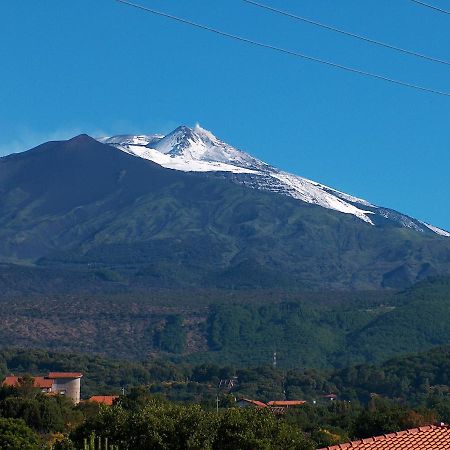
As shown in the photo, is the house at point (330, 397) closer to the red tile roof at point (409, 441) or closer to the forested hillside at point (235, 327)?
the forested hillside at point (235, 327)

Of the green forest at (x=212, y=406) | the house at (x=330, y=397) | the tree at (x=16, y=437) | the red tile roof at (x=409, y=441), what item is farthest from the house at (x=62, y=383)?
the red tile roof at (x=409, y=441)

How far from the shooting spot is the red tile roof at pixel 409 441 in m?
31.2

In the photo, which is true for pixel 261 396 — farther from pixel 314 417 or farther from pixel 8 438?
pixel 8 438

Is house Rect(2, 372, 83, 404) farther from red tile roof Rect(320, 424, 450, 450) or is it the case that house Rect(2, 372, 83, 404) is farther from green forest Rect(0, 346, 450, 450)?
red tile roof Rect(320, 424, 450, 450)

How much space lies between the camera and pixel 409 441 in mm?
32000

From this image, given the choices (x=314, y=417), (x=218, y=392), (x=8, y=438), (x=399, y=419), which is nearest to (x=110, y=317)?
(x=218, y=392)

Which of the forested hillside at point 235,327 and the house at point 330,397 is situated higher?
the forested hillside at point 235,327

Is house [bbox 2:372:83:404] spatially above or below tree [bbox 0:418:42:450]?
above

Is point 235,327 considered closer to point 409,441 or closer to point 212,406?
point 212,406

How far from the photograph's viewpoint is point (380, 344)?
155875 millimetres

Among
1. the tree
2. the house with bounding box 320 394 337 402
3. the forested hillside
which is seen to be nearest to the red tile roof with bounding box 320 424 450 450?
the tree

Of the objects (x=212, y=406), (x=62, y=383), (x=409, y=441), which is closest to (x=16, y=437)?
(x=409, y=441)

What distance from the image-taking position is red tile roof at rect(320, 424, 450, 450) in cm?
3117

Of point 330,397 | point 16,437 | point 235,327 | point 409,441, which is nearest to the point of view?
point 409,441
